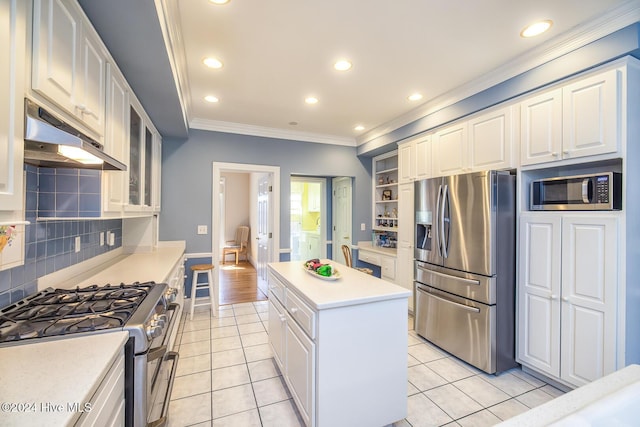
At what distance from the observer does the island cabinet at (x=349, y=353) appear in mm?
1573

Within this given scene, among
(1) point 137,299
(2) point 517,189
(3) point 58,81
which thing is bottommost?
(1) point 137,299

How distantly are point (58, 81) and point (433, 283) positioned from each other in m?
3.09

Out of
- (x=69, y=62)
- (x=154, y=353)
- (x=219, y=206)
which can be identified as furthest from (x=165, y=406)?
(x=219, y=206)

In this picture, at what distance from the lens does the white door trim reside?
4.05 meters

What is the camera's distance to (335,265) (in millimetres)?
2555

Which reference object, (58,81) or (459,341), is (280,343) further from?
(58,81)

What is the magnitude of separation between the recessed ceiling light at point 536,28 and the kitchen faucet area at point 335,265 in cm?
2

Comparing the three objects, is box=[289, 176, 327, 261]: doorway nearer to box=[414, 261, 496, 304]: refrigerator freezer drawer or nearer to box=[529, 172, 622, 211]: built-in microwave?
box=[414, 261, 496, 304]: refrigerator freezer drawer

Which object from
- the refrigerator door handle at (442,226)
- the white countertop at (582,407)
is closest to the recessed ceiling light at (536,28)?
the refrigerator door handle at (442,226)

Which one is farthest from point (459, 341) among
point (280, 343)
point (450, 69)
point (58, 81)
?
point (58, 81)

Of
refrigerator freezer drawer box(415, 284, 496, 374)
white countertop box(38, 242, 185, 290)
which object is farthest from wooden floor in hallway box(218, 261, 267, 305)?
refrigerator freezer drawer box(415, 284, 496, 374)

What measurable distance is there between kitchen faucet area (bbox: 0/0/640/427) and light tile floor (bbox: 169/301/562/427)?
2cm

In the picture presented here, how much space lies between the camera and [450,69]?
2.55 meters

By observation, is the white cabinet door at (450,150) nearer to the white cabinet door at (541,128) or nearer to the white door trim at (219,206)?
the white cabinet door at (541,128)
